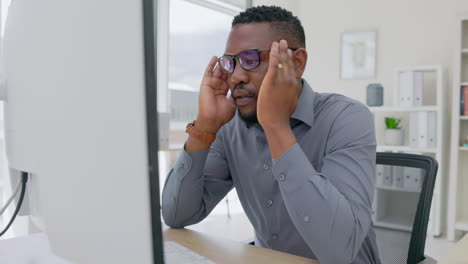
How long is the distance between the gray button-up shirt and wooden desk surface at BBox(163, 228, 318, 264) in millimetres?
63

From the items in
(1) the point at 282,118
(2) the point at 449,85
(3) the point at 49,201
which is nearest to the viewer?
(3) the point at 49,201

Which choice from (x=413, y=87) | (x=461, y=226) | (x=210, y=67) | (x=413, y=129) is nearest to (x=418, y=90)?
(x=413, y=87)

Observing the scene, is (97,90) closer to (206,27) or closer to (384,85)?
(206,27)

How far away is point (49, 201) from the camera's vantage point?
0.41 m

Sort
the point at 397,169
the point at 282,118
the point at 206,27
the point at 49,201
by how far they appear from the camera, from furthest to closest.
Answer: the point at 206,27, the point at 397,169, the point at 282,118, the point at 49,201

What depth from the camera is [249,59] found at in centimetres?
103

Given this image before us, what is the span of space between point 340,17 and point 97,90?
4.04 m

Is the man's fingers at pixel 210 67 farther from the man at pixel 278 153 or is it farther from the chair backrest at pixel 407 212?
the chair backrest at pixel 407 212

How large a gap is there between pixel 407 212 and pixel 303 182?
19.5 inches

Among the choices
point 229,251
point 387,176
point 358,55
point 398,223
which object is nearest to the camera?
point 229,251

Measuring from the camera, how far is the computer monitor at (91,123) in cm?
31

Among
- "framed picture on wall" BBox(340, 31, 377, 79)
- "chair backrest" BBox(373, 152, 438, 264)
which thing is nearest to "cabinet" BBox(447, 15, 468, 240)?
"framed picture on wall" BBox(340, 31, 377, 79)

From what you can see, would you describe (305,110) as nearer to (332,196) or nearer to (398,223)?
(332,196)

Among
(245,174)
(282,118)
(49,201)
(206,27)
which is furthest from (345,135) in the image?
(206,27)
